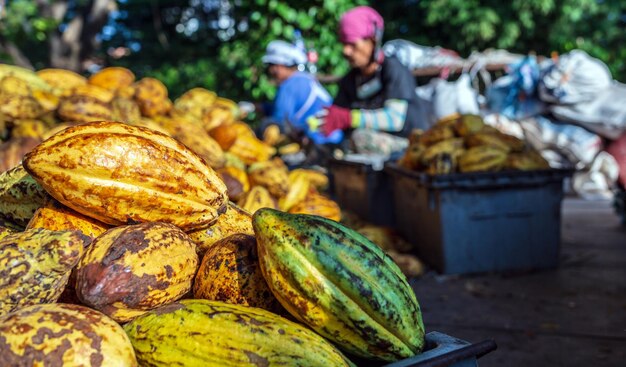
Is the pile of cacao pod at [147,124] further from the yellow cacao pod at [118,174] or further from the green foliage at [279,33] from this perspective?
the green foliage at [279,33]

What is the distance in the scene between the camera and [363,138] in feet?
17.1

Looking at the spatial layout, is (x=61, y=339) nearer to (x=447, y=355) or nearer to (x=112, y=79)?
(x=447, y=355)

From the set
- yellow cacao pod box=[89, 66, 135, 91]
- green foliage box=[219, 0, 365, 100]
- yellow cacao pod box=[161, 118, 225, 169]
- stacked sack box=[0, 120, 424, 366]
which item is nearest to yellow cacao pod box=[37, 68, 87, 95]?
yellow cacao pod box=[89, 66, 135, 91]

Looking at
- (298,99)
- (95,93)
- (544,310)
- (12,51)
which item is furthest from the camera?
(12,51)

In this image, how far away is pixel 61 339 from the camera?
1.11 metres

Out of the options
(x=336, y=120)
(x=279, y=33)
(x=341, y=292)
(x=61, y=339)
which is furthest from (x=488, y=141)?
(x=279, y=33)

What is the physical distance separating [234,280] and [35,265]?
47cm

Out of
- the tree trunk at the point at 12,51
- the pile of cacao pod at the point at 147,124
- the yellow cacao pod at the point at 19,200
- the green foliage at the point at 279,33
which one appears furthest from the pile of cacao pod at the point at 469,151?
the tree trunk at the point at 12,51

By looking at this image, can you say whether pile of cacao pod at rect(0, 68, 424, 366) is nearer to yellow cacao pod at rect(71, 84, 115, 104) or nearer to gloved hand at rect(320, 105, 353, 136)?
yellow cacao pod at rect(71, 84, 115, 104)

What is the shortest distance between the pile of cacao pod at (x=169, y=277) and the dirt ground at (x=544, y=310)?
142cm

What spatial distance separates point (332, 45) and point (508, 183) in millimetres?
5251

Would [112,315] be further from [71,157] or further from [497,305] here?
[497,305]

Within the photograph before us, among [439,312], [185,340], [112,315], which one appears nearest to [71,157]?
[112,315]

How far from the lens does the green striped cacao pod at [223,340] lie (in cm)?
120
